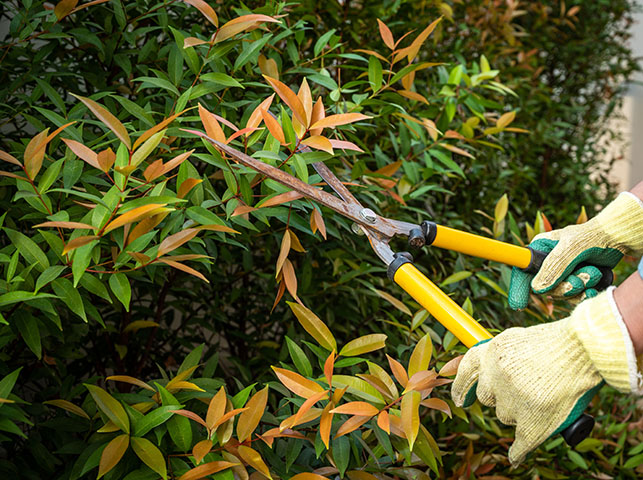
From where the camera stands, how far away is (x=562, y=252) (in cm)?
103

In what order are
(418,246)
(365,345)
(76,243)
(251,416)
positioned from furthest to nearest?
(418,246), (365,345), (251,416), (76,243)

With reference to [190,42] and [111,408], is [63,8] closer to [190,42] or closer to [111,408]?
[190,42]

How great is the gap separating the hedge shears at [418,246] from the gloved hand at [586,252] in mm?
40

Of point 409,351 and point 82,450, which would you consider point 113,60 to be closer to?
point 82,450

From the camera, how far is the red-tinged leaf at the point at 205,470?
0.75 metres

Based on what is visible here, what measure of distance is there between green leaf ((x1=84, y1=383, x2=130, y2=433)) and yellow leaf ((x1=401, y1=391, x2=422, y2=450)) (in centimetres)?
37

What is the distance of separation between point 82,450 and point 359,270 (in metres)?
0.58

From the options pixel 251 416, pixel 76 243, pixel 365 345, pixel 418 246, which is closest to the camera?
pixel 76 243

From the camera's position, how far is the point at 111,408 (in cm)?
80

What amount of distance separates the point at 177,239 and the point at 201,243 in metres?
0.14

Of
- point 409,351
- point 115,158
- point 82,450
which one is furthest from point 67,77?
point 409,351

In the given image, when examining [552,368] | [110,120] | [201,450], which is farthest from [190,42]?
[552,368]

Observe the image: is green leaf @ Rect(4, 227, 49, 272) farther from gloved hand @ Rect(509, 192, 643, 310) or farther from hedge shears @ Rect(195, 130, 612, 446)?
gloved hand @ Rect(509, 192, 643, 310)

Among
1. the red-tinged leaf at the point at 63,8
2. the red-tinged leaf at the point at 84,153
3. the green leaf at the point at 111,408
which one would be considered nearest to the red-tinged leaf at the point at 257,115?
the red-tinged leaf at the point at 84,153
